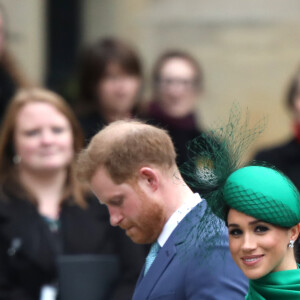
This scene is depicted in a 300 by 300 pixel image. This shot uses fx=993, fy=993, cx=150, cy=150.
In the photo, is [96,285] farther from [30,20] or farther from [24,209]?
[30,20]

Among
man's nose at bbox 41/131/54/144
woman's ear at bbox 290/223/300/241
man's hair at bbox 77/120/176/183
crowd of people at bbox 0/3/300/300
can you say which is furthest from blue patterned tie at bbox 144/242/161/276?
man's nose at bbox 41/131/54/144

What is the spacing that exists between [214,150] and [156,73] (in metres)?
3.50

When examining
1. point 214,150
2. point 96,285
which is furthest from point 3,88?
point 214,150

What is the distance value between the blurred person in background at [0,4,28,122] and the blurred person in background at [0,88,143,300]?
1.93 feet

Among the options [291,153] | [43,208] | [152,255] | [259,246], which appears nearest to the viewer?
[259,246]

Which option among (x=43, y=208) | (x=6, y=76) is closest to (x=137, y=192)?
(x=43, y=208)

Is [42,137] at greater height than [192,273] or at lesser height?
lesser

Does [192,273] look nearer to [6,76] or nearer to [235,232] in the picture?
[235,232]

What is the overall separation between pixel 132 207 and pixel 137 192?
0.19 feet

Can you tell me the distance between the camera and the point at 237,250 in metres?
3.13

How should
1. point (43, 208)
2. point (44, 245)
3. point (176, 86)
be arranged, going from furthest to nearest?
1. point (176, 86)
2. point (43, 208)
3. point (44, 245)

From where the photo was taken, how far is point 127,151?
338cm

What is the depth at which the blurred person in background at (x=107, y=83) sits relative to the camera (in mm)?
6383

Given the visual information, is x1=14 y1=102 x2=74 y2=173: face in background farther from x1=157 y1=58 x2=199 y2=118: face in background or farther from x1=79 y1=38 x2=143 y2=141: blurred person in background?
x1=157 y1=58 x2=199 y2=118: face in background
